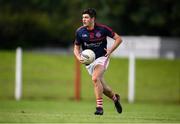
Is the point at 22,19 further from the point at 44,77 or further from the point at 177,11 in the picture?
the point at 44,77

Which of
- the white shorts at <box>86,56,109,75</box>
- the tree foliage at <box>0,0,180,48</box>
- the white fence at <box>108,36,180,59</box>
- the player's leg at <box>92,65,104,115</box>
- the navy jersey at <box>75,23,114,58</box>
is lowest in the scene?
the player's leg at <box>92,65,104,115</box>

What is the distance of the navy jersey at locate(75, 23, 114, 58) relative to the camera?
1644 cm

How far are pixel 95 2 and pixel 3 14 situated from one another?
767 centimetres

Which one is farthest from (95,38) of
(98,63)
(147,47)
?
(147,47)

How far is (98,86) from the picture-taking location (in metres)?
16.1

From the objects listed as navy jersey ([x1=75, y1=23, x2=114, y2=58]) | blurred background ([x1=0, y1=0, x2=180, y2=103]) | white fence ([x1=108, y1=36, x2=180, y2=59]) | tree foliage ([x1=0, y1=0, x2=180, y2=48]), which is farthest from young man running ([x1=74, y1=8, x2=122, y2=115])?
tree foliage ([x1=0, y1=0, x2=180, y2=48])

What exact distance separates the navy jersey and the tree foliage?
30228 mm

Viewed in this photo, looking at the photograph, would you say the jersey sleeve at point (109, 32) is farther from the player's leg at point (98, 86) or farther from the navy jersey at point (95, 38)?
the player's leg at point (98, 86)

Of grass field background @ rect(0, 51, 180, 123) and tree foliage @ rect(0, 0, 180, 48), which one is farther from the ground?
tree foliage @ rect(0, 0, 180, 48)

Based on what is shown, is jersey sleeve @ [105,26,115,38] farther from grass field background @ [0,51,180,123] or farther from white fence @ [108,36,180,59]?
white fence @ [108,36,180,59]

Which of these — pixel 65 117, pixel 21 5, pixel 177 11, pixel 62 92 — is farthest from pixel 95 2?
pixel 65 117

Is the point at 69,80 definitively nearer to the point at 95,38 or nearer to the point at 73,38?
the point at 95,38

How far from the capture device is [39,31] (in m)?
53.3

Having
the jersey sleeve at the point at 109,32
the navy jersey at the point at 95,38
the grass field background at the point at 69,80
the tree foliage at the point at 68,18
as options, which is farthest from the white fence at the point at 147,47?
the navy jersey at the point at 95,38
